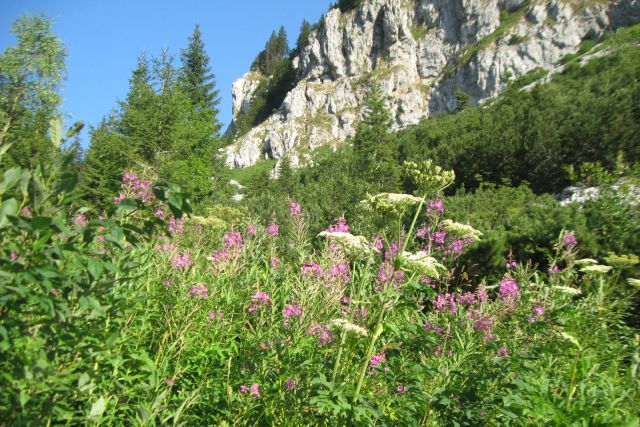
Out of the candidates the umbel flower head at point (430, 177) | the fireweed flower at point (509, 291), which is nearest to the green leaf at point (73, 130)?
the umbel flower head at point (430, 177)

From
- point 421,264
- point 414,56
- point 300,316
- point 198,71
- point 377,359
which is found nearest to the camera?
point 421,264

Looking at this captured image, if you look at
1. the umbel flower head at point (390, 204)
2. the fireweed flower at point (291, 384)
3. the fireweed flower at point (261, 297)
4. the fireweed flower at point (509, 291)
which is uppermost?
the umbel flower head at point (390, 204)

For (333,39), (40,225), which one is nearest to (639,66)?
(40,225)

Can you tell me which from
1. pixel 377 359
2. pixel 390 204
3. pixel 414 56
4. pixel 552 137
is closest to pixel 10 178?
pixel 390 204

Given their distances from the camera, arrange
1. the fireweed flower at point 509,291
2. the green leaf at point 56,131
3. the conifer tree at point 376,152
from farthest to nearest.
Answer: the conifer tree at point 376,152
the fireweed flower at point 509,291
the green leaf at point 56,131

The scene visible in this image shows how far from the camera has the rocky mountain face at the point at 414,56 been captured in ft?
182

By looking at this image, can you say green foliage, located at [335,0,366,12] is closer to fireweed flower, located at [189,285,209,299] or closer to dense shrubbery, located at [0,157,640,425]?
dense shrubbery, located at [0,157,640,425]

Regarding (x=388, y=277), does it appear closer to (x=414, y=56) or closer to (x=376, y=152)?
(x=376, y=152)

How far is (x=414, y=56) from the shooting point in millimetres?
75438

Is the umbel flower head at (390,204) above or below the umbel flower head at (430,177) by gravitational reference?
below

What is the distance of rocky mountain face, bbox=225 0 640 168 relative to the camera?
55438 mm

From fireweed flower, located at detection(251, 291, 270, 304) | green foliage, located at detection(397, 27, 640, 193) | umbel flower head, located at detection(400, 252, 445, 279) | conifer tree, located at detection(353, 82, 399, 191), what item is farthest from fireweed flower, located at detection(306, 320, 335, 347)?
conifer tree, located at detection(353, 82, 399, 191)

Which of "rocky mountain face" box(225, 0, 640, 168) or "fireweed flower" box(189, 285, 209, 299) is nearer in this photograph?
"fireweed flower" box(189, 285, 209, 299)

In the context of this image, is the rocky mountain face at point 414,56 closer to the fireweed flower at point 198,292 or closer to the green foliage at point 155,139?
the green foliage at point 155,139
